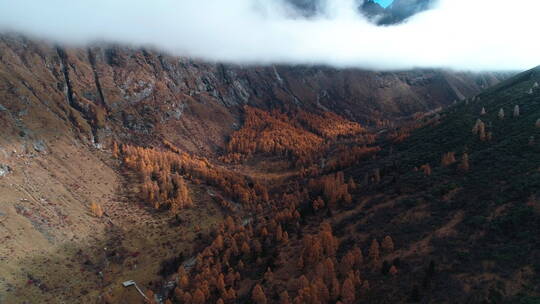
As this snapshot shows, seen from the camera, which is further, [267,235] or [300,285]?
[267,235]

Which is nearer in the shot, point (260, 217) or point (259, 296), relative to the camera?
point (259, 296)

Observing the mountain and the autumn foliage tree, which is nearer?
the mountain

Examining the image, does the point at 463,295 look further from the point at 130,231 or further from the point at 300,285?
the point at 130,231

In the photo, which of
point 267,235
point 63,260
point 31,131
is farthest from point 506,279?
point 31,131

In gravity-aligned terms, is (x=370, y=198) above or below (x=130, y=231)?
above

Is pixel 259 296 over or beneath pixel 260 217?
over

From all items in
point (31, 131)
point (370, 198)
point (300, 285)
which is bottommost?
point (300, 285)

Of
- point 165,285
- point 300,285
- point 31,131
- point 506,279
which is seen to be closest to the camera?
point 506,279

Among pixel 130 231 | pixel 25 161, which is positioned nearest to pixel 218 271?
pixel 130 231

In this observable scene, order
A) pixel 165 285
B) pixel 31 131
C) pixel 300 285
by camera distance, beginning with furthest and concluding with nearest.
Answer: pixel 31 131 < pixel 165 285 < pixel 300 285

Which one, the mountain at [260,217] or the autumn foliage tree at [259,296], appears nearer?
the mountain at [260,217]
